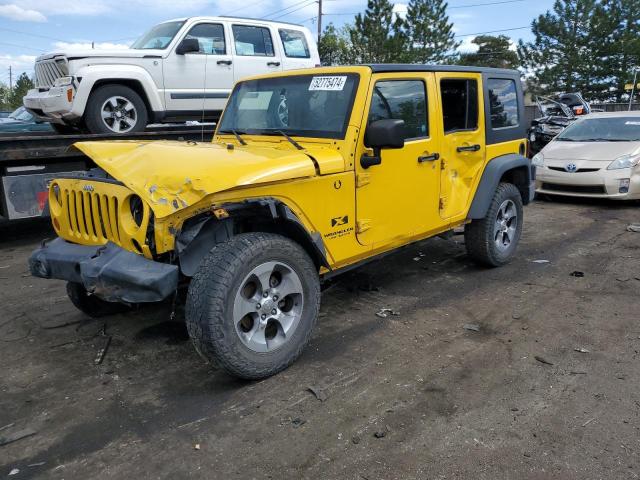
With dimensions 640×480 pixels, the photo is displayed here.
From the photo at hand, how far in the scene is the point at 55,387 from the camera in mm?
3344

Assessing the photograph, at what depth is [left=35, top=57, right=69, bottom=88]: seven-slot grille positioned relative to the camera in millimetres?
6758

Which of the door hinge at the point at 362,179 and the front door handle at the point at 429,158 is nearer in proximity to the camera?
the door hinge at the point at 362,179

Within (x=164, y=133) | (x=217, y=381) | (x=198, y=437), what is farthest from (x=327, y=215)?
(x=164, y=133)

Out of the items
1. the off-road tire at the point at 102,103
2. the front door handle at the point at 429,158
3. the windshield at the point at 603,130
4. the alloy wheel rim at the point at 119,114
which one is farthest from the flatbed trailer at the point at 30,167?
the windshield at the point at 603,130

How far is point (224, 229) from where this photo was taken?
335 cm

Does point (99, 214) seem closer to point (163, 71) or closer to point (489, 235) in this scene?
point (489, 235)

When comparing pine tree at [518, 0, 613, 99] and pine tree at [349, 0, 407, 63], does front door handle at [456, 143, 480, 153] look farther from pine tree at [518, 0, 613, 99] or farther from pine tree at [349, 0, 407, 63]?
pine tree at [518, 0, 613, 99]

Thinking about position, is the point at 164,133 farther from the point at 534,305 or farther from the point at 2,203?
the point at 534,305

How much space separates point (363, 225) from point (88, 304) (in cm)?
225

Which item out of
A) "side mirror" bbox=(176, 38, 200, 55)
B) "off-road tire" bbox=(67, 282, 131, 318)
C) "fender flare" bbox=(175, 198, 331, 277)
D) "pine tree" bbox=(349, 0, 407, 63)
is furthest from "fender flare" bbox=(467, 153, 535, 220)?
"pine tree" bbox=(349, 0, 407, 63)

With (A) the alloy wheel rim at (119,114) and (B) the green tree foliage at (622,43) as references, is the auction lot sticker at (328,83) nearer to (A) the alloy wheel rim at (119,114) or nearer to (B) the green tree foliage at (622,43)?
(A) the alloy wheel rim at (119,114)

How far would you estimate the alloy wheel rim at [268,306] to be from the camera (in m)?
3.19

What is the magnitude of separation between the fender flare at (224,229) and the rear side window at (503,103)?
281cm

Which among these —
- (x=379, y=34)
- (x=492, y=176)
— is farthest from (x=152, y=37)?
(x=379, y=34)
